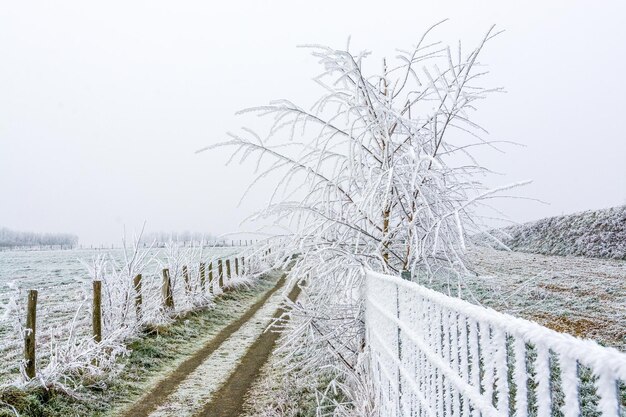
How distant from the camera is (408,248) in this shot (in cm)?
519

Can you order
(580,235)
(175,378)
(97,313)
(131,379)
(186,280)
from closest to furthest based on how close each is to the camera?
(131,379) → (175,378) → (97,313) → (186,280) → (580,235)

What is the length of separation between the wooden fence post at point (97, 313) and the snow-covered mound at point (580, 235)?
19066mm

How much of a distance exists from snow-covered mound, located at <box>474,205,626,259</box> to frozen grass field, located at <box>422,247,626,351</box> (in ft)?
23.0

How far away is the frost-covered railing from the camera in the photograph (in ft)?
3.39

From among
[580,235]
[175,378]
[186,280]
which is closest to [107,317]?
[175,378]

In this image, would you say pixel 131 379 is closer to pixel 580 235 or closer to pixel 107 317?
pixel 107 317

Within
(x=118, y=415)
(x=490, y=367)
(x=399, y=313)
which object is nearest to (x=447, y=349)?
(x=490, y=367)

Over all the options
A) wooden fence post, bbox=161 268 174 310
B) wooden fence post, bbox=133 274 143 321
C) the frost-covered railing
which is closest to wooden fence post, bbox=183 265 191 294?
wooden fence post, bbox=161 268 174 310

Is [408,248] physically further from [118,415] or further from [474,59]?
[118,415]

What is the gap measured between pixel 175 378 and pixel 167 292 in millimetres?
4586

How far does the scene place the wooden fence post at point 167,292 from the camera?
40.7 ft

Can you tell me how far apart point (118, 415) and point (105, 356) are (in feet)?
6.41

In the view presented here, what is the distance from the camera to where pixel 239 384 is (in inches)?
307

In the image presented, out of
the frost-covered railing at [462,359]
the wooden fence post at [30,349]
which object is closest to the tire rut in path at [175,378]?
the wooden fence post at [30,349]
